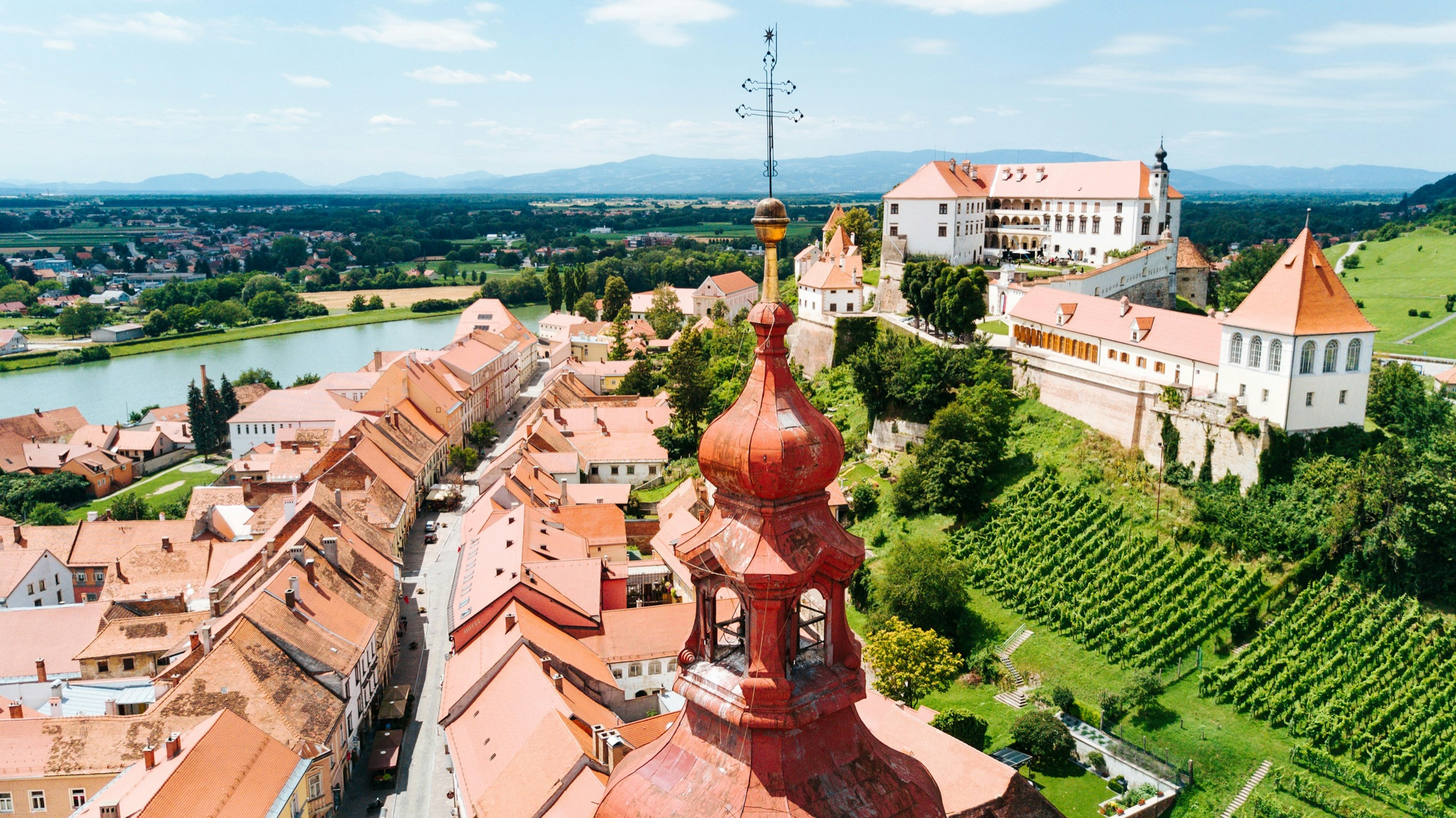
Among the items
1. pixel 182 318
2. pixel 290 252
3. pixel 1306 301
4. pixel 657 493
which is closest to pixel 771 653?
pixel 1306 301

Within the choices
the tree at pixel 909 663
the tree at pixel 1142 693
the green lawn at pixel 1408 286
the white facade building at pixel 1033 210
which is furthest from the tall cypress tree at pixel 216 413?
the green lawn at pixel 1408 286

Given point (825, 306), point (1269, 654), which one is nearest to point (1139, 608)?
point (1269, 654)

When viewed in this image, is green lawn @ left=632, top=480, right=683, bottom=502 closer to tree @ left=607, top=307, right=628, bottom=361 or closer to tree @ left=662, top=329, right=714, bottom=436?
tree @ left=662, top=329, right=714, bottom=436

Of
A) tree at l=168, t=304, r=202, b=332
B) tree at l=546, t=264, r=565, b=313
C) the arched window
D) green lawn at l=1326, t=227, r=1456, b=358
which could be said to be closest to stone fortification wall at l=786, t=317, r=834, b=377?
the arched window

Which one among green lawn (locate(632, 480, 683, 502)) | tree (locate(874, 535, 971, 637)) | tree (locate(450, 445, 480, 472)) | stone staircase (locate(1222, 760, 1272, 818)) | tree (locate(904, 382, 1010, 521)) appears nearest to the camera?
stone staircase (locate(1222, 760, 1272, 818))

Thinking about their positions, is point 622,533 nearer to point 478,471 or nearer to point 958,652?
point 958,652

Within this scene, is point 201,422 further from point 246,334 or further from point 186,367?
point 246,334

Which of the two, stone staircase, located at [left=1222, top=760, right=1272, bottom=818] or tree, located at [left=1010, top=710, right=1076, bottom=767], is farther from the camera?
tree, located at [left=1010, top=710, right=1076, bottom=767]
